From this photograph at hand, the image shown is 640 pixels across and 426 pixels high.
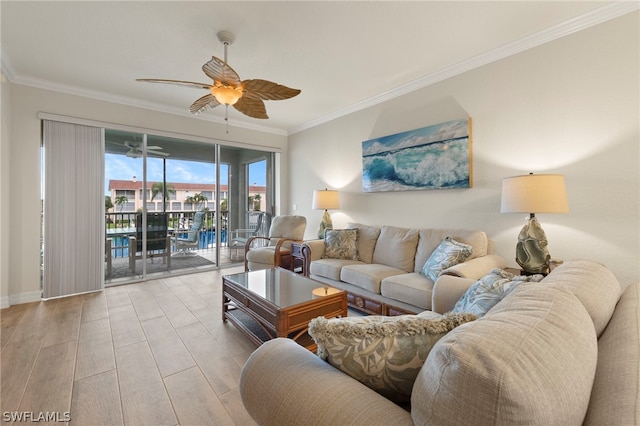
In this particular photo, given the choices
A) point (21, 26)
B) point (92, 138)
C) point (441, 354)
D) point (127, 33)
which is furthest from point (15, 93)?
point (441, 354)

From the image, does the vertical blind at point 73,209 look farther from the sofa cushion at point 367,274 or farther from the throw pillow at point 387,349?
the throw pillow at point 387,349

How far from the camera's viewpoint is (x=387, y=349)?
85 cm

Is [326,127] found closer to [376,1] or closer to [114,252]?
[376,1]

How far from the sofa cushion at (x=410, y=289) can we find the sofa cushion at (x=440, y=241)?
0.99ft

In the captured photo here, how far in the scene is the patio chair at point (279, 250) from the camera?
161 inches

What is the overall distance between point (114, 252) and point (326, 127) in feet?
12.5

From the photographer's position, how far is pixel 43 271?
3449mm

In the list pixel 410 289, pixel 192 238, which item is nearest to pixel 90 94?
pixel 192 238

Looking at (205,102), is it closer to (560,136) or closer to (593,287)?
(593,287)

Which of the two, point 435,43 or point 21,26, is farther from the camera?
point 435,43

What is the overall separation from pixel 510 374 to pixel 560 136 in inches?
108

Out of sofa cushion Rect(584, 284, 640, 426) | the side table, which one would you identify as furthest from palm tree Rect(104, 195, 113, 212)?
sofa cushion Rect(584, 284, 640, 426)

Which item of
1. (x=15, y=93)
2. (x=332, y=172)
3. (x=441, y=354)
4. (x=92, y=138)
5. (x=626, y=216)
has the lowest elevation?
(x=441, y=354)

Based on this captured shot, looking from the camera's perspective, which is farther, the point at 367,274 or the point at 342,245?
the point at 342,245
